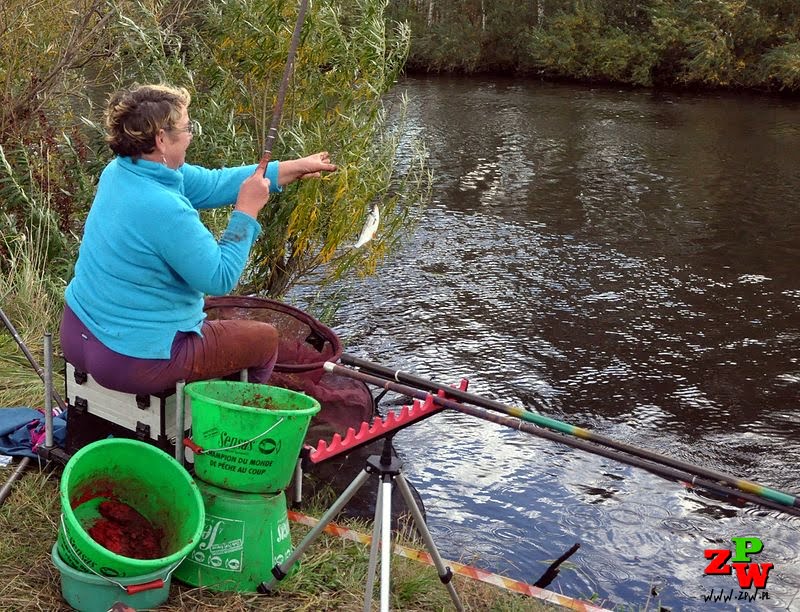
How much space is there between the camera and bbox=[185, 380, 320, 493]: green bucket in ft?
9.18

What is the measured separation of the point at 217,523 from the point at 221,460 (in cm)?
20

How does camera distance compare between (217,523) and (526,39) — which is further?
(526,39)

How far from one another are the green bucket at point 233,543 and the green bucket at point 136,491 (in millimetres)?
83

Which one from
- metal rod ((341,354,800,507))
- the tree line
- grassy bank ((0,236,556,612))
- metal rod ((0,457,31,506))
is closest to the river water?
grassy bank ((0,236,556,612))

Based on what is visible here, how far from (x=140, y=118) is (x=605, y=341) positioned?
210 inches

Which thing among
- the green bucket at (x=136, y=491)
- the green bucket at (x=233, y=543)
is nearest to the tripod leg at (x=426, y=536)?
the green bucket at (x=233, y=543)

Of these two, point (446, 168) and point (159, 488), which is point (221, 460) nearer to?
point (159, 488)

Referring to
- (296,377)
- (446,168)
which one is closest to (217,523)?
(296,377)

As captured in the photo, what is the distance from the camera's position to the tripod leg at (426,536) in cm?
278

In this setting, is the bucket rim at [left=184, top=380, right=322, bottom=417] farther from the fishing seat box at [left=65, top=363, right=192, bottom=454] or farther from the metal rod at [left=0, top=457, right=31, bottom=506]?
the metal rod at [left=0, top=457, right=31, bottom=506]

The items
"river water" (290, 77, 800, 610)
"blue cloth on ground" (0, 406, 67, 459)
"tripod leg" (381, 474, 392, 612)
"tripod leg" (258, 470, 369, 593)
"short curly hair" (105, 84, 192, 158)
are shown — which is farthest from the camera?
"river water" (290, 77, 800, 610)

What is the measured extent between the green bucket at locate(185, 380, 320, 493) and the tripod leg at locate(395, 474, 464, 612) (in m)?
0.33

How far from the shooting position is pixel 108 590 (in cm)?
270

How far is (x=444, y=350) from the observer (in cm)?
736
